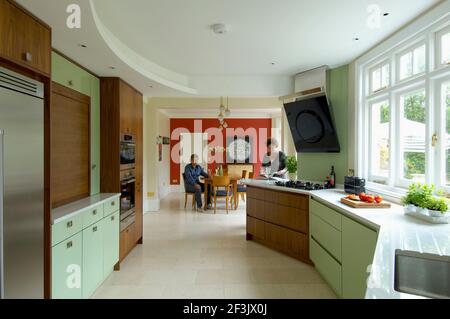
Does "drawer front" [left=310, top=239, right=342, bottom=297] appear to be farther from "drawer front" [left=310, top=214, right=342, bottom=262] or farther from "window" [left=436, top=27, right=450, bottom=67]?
"window" [left=436, top=27, right=450, bottom=67]

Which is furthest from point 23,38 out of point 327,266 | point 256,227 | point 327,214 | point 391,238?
point 256,227

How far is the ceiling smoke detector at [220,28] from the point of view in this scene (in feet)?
7.92

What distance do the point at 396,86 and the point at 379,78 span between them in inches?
16.4

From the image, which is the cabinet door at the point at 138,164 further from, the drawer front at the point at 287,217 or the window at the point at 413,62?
the window at the point at 413,62

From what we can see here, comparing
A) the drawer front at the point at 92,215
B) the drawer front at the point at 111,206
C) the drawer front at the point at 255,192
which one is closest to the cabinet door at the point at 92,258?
the drawer front at the point at 92,215

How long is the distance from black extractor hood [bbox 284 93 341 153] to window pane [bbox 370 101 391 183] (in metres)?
0.47

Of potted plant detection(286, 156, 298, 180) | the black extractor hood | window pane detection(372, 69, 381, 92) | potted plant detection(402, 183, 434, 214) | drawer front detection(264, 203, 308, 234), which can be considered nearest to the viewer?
potted plant detection(402, 183, 434, 214)

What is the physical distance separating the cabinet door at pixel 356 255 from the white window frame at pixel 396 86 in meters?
0.81

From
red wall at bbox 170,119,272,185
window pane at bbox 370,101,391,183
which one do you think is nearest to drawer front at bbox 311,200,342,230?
window pane at bbox 370,101,391,183

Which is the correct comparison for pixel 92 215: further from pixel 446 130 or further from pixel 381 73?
pixel 381 73

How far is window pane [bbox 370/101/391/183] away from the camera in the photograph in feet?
9.49

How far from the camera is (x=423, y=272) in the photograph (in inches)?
48.4

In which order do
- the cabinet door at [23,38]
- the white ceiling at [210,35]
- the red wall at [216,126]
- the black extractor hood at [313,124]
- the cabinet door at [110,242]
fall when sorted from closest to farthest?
the cabinet door at [23,38] → the white ceiling at [210,35] → the cabinet door at [110,242] → the black extractor hood at [313,124] → the red wall at [216,126]
